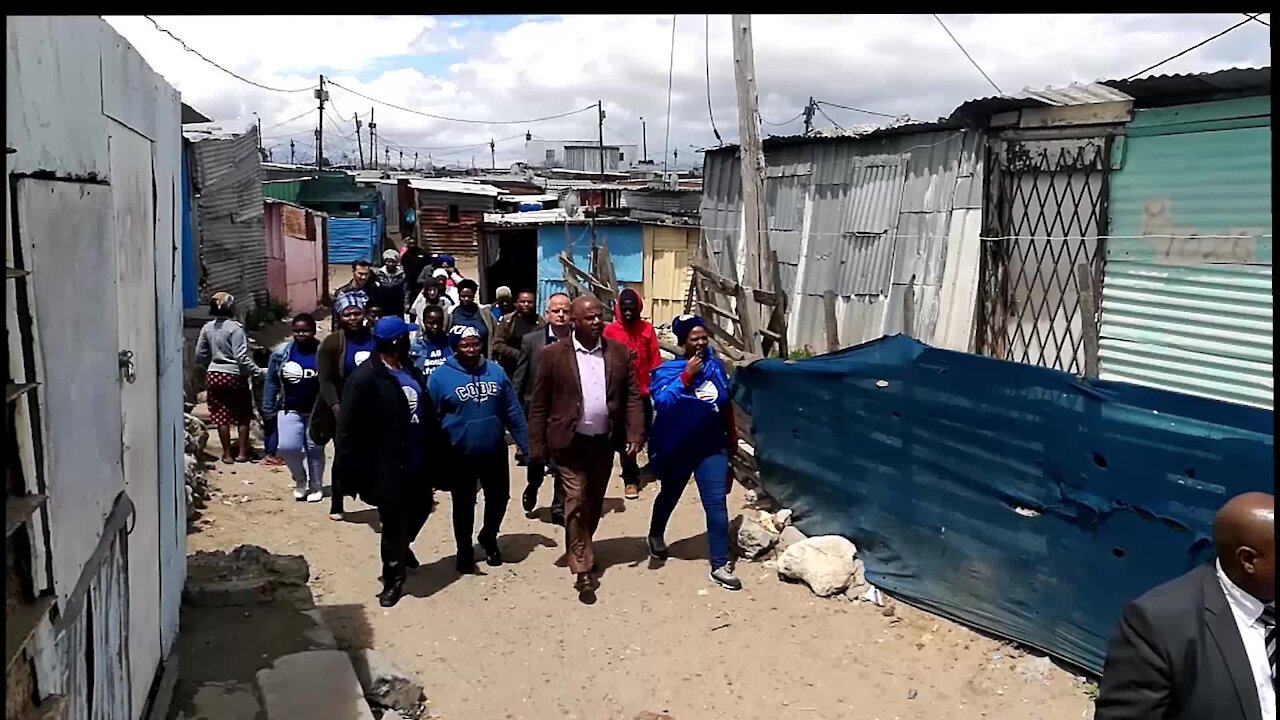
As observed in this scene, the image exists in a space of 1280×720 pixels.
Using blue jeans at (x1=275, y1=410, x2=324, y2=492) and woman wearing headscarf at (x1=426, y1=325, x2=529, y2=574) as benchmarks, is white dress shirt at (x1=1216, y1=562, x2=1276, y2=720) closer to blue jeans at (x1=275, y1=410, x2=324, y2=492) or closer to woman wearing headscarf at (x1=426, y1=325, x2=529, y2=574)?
woman wearing headscarf at (x1=426, y1=325, x2=529, y2=574)

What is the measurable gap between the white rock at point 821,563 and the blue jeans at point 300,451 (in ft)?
11.9

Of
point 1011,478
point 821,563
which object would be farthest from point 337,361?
point 1011,478

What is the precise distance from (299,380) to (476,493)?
218 cm

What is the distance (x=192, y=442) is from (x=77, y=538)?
6948 millimetres

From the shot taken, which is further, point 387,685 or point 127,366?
point 387,685

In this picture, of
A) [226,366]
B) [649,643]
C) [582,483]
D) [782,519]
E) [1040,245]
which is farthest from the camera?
[1040,245]

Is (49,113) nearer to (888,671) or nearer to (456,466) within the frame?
(456,466)

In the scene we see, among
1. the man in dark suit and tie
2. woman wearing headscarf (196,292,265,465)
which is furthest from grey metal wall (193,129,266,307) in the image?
the man in dark suit and tie

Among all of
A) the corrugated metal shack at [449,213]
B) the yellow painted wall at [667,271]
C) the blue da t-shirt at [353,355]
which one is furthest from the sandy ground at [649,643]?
the corrugated metal shack at [449,213]

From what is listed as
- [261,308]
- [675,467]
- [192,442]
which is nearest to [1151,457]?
[675,467]

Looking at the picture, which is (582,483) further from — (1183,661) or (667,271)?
(667,271)

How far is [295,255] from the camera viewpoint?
2342cm

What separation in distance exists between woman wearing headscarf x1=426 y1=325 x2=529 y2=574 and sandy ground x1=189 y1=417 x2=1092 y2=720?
1.97 feet

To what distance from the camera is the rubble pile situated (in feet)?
27.4
